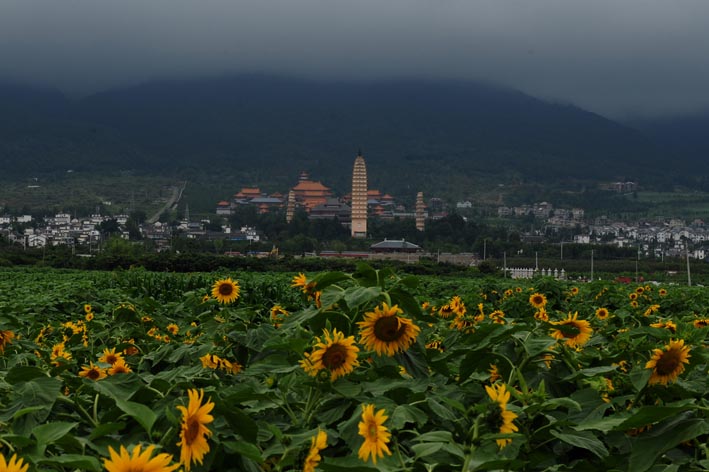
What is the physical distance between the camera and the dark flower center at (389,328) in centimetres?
205

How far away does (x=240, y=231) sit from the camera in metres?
115

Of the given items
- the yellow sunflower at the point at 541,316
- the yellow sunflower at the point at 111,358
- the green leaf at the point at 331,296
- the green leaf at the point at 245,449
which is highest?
the green leaf at the point at 331,296

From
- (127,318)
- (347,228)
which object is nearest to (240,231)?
(347,228)

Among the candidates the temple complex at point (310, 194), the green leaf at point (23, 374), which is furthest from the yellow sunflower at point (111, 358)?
the temple complex at point (310, 194)

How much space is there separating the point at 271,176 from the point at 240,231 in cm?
6827

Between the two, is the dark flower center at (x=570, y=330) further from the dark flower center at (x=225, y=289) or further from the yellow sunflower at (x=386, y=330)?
the dark flower center at (x=225, y=289)

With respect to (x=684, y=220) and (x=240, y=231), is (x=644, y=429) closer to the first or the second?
(x=240, y=231)

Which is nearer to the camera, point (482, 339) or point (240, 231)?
point (482, 339)

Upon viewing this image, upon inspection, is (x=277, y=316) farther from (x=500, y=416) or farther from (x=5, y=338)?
(x=500, y=416)

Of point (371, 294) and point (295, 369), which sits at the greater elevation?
point (371, 294)

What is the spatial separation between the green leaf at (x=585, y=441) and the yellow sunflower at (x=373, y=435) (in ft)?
1.27

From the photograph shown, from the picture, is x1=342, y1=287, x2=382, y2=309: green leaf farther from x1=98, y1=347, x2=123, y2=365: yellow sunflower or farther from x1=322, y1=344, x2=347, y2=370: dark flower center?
x1=98, y1=347, x2=123, y2=365: yellow sunflower

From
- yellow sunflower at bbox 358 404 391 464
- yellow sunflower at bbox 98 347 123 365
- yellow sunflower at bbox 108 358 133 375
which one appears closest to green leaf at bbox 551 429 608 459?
yellow sunflower at bbox 358 404 391 464

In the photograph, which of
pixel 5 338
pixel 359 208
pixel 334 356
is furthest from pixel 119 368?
pixel 359 208
